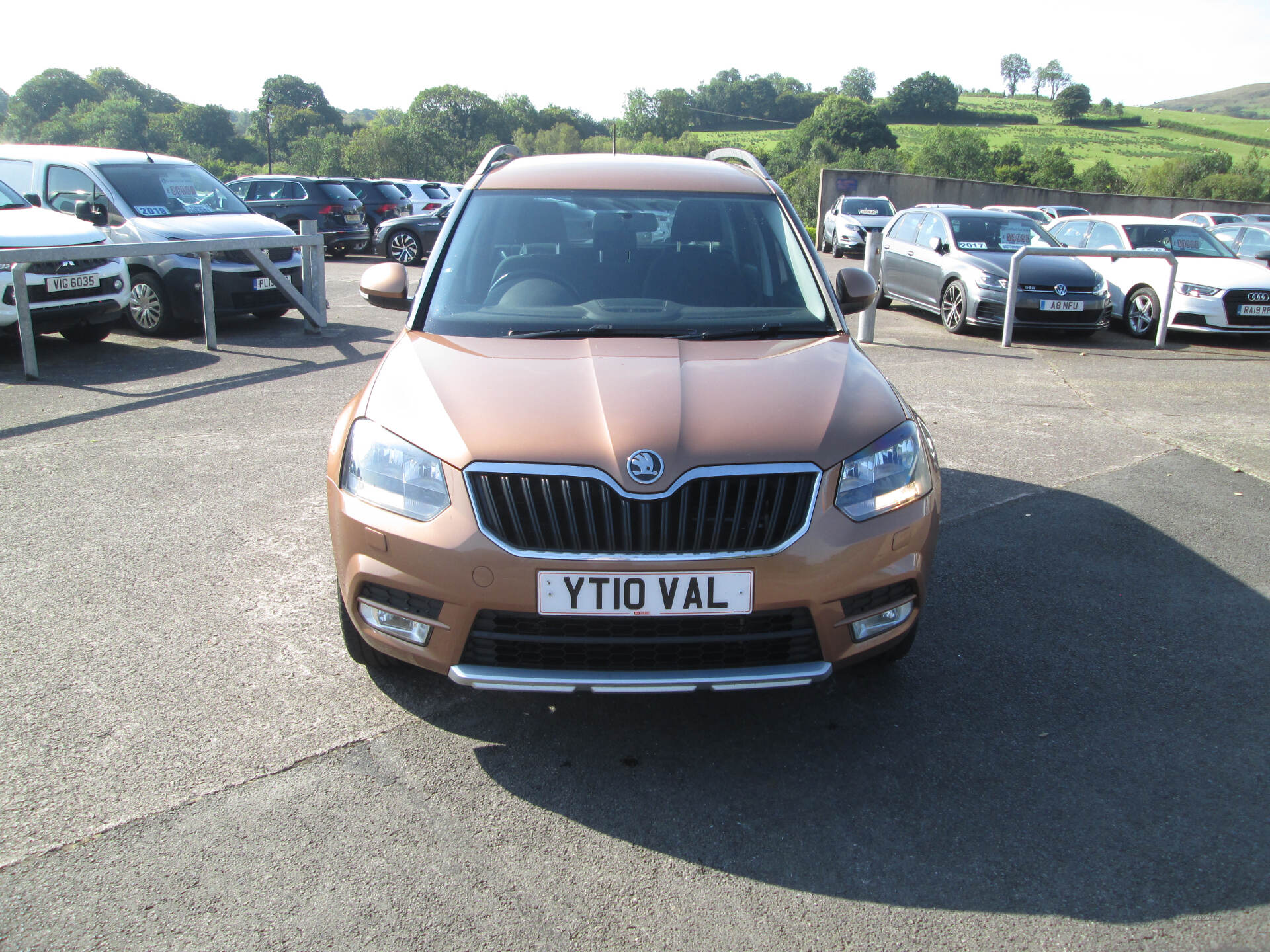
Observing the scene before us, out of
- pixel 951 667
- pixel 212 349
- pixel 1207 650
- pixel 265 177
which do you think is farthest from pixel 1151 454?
pixel 265 177

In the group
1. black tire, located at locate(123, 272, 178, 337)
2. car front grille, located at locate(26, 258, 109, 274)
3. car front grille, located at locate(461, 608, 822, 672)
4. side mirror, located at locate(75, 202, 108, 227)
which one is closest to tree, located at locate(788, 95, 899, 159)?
black tire, located at locate(123, 272, 178, 337)

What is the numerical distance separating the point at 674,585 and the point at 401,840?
980mm

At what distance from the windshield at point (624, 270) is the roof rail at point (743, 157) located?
0.60 meters

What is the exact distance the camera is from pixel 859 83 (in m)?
113

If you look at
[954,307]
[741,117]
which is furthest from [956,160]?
[954,307]

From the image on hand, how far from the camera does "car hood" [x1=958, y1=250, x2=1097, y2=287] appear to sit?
1145 cm

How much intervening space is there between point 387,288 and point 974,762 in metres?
2.93

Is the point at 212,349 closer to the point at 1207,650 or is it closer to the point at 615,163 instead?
the point at 615,163

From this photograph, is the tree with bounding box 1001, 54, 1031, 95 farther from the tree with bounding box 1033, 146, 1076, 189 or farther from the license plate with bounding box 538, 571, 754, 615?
the license plate with bounding box 538, 571, 754, 615

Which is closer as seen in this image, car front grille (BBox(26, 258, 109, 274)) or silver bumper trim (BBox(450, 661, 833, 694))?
silver bumper trim (BBox(450, 661, 833, 694))

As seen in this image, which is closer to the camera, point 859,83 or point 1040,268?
point 1040,268

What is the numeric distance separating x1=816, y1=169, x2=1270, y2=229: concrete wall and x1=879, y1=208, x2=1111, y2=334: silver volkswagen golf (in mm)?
23038

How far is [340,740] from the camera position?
9.82ft

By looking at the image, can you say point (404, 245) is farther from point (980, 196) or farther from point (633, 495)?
point (980, 196)
